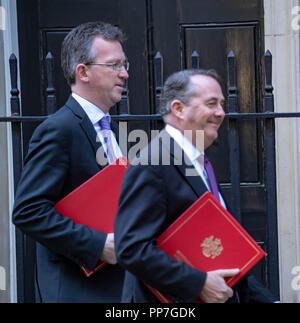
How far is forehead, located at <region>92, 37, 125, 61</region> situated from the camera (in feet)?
9.30

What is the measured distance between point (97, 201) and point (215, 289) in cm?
64

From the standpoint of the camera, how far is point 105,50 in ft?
9.32

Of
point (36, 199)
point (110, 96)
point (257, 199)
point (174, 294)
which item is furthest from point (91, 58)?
point (257, 199)

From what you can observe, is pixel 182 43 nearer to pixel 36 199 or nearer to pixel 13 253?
pixel 13 253

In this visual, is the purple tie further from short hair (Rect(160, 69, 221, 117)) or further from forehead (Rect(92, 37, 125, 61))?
forehead (Rect(92, 37, 125, 61))

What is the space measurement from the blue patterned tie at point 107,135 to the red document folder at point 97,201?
6.7 inches

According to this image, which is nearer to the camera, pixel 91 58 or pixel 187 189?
pixel 187 189

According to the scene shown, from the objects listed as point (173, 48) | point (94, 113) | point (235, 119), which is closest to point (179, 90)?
point (94, 113)

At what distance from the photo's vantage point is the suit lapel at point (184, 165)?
7.55 ft

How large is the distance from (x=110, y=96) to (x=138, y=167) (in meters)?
0.69

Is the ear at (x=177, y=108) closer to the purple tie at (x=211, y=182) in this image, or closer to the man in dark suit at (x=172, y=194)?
the man in dark suit at (x=172, y=194)

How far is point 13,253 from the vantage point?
473 cm

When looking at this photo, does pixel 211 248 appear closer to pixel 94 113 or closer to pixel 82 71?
pixel 94 113

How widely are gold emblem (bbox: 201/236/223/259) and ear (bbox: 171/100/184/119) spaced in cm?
47
